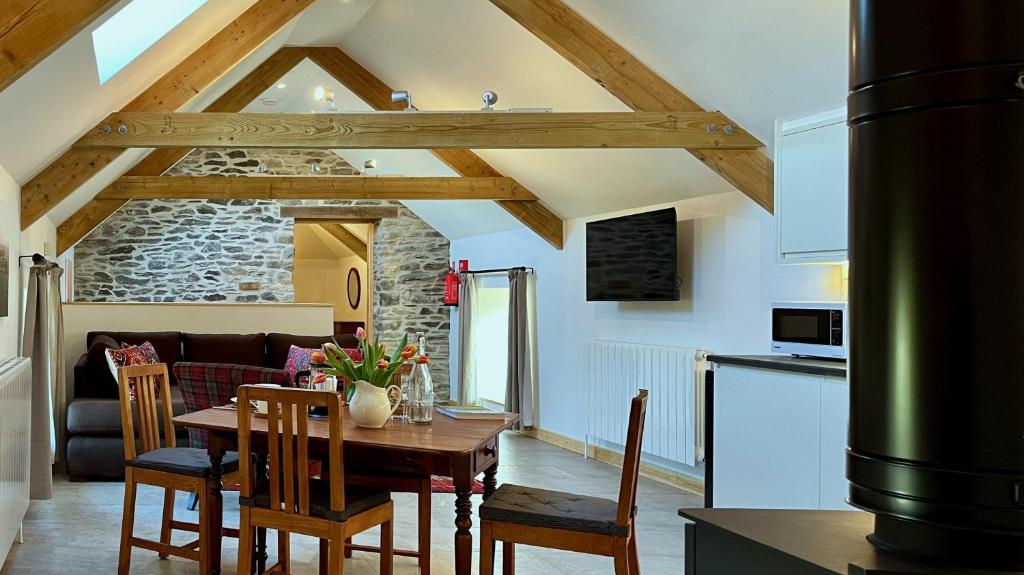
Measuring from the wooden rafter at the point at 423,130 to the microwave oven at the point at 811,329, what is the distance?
108cm

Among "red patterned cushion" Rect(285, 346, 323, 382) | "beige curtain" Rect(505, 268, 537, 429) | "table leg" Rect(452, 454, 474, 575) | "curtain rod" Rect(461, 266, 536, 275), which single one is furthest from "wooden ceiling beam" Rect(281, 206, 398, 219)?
"table leg" Rect(452, 454, 474, 575)

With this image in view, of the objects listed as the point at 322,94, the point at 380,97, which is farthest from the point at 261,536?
the point at 380,97

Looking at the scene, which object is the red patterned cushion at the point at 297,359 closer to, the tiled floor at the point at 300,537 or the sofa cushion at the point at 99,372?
the sofa cushion at the point at 99,372

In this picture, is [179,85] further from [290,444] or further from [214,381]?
[290,444]

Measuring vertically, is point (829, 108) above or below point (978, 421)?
above

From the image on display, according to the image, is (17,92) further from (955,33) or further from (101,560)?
(955,33)

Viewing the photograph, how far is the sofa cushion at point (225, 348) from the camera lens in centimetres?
782

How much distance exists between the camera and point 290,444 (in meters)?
3.26

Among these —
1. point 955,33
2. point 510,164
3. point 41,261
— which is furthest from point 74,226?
point 955,33

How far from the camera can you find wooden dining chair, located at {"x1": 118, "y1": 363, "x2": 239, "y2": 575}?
3936 millimetres

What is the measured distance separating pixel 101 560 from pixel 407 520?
5.34ft

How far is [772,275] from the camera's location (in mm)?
5500

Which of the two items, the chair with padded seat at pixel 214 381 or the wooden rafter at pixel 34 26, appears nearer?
the wooden rafter at pixel 34 26

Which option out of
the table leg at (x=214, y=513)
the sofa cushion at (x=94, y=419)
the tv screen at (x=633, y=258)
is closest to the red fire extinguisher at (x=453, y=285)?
the tv screen at (x=633, y=258)
